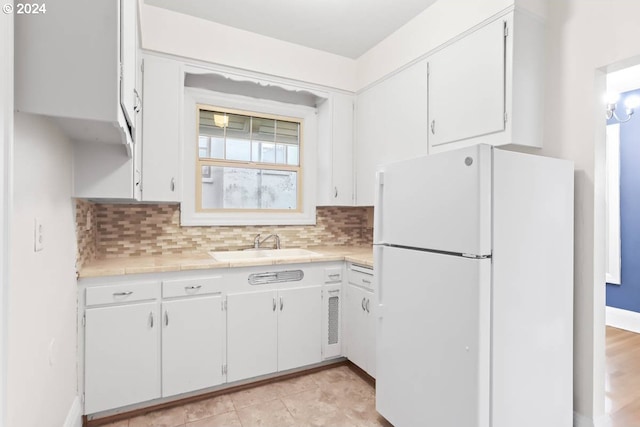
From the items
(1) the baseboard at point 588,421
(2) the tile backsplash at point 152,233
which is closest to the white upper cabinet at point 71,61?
(2) the tile backsplash at point 152,233

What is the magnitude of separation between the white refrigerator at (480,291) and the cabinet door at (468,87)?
49cm

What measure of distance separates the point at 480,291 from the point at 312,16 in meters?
2.17

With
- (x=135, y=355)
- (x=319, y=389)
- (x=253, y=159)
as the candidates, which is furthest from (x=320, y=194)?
(x=135, y=355)

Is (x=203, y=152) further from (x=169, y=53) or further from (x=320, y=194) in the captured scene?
(x=320, y=194)

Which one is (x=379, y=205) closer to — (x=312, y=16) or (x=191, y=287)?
(x=191, y=287)

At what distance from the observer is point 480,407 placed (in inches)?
56.5

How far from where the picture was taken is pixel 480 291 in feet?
4.75

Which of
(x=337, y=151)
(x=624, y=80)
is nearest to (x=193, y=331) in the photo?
(x=337, y=151)

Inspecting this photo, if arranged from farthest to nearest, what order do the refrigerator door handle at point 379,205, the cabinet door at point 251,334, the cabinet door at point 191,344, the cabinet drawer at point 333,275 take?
the cabinet drawer at point 333,275 < the cabinet door at point 251,334 < the cabinet door at point 191,344 < the refrigerator door handle at point 379,205

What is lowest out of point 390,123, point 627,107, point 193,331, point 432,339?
point 193,331

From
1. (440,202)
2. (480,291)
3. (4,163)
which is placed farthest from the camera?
(440,202)

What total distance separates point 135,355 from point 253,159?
5.90 feet

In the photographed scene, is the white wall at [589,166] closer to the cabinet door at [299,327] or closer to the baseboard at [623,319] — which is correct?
the cabinet door at [299,327]

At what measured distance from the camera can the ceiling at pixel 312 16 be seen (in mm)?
2340
